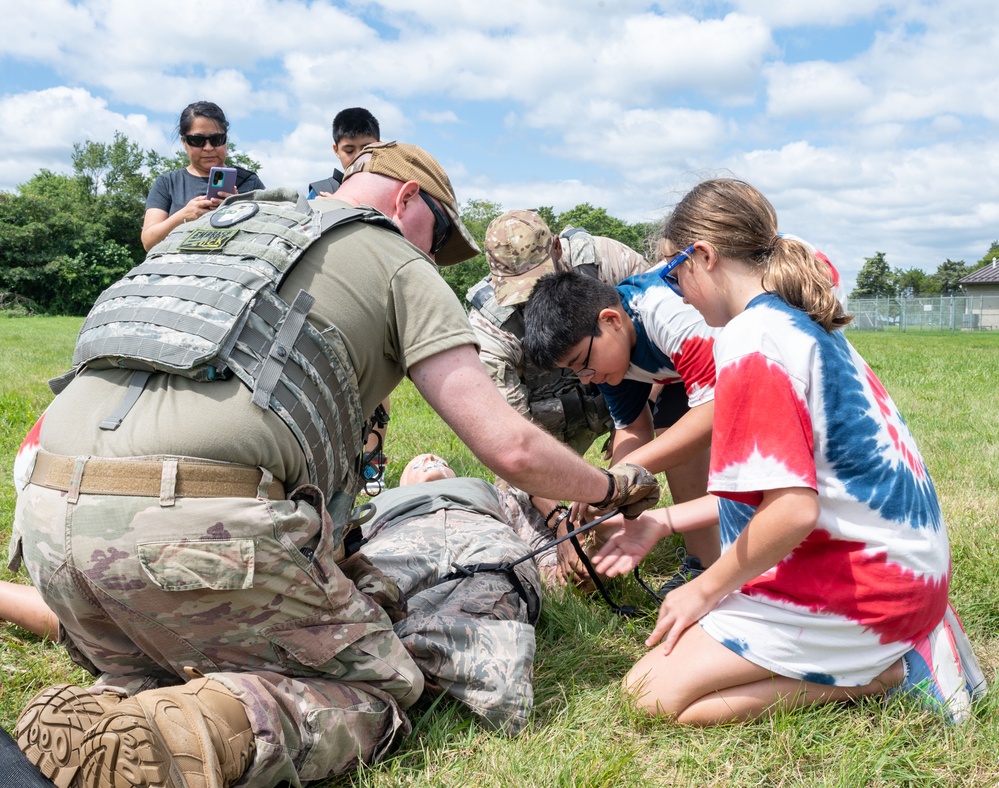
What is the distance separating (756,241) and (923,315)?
47.0m

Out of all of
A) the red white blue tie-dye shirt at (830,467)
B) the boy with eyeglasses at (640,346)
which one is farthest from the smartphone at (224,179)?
the red white blue tie-dye shirt at (830,467)

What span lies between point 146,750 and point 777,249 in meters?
2.10

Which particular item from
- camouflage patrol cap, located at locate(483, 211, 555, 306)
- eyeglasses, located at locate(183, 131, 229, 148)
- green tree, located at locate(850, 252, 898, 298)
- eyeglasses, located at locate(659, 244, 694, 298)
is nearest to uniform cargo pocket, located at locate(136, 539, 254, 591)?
eyeglasses, located at locate(659, 244, 694, 298)

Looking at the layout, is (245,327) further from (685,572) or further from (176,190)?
(176,190)

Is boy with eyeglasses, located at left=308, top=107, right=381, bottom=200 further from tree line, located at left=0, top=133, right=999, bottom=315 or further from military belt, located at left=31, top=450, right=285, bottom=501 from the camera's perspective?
tree line, located at left=0, top=133, right=999, bottom=315

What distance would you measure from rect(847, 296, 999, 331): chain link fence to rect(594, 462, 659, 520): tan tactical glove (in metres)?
43.2

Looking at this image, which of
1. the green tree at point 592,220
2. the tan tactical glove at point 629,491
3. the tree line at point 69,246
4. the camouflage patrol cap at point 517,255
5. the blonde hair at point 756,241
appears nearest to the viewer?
the blonde hair at point 756,241

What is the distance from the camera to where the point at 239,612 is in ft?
6.85

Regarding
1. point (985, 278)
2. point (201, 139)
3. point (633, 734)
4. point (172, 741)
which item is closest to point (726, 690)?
point (633, 734)

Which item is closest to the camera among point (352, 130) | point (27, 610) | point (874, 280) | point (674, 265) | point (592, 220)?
point (674, 265)

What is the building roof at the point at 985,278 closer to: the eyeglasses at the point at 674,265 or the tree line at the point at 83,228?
the tree line at the point at 83,228

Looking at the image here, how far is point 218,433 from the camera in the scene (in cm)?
204

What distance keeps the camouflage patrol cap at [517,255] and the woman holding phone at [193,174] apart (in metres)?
1.67

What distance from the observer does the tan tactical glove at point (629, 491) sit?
8.96 ft
